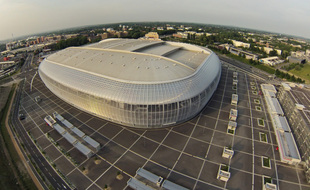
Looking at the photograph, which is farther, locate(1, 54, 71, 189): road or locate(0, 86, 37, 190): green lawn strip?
locate(1, 54, 71, 189): road

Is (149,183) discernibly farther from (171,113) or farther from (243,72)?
(243,72)

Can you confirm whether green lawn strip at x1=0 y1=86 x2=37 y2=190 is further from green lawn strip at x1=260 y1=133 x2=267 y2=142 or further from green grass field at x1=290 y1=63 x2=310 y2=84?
green grass field at x1=290 y1=63 x2=310 y2=84

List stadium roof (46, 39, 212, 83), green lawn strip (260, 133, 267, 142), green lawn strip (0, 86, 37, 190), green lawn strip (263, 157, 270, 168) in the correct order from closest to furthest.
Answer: green lawn strip (0, 86, 37, 190)
green lawn strip (263, 157, 270, 168)
green lawn strip (260, 133, 267, 142)
stadium roof (46, 39, 212, 83)

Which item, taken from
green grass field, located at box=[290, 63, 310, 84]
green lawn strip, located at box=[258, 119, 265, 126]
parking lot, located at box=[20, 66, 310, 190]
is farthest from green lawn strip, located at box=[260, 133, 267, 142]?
green grass field, located at box=[290, 63, 310, 84]

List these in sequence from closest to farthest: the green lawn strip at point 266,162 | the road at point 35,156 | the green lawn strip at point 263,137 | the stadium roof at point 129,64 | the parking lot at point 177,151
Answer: the parking lot at point 177,151
the road at point 35,156
the green lawn strip at point 266,162
the green lawn strip at point 263,137
the stadium roof at point 129,64

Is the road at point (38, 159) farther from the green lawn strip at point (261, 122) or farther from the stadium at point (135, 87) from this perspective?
the green lawn strip at point (261, 122)

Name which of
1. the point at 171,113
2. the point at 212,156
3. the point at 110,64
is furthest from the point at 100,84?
the point at 212,156

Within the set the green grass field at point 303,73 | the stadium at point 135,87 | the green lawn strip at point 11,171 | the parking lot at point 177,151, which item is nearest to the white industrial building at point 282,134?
the parking lot at point 177,151
